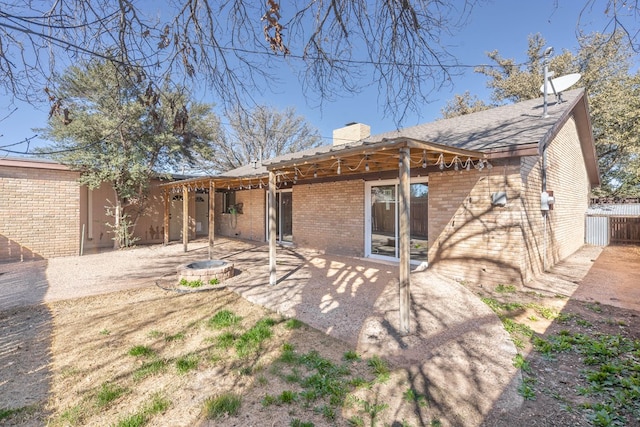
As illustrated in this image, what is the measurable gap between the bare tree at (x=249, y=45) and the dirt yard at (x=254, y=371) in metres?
2.75

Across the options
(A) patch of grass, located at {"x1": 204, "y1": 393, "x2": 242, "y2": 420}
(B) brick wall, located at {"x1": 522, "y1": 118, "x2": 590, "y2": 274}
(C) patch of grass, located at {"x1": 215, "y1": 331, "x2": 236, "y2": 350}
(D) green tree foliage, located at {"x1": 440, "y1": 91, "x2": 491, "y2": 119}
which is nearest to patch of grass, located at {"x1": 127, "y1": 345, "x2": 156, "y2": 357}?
(C) patch of grass, located at {"x1": 215, "y1": 331, "x2": 236, "y2": 350}

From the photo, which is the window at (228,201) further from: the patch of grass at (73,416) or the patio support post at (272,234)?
the patch of grass at (73,416)

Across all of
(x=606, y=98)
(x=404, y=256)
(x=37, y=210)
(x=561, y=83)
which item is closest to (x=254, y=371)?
(x=404, y=256)

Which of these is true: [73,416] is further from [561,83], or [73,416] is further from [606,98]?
[606,98]

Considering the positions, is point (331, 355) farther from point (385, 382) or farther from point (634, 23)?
point (634, 23)

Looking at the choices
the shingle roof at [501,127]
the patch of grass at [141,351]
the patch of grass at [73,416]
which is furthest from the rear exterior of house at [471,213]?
the patch of grass at [73,416]

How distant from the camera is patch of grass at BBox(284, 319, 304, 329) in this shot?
4195mm

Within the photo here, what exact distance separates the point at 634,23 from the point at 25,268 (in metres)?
12.2

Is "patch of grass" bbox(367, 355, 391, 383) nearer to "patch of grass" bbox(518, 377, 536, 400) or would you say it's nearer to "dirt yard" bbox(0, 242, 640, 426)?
"dirt yard" bbox(0, 242, 640, 426)

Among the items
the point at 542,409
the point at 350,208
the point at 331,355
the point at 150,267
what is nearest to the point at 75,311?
the point at 150,267

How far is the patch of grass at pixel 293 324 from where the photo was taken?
13.8 feet

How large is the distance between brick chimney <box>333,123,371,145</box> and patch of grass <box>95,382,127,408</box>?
36.1 feet

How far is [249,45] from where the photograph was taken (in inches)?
127

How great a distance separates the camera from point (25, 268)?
8.26m
